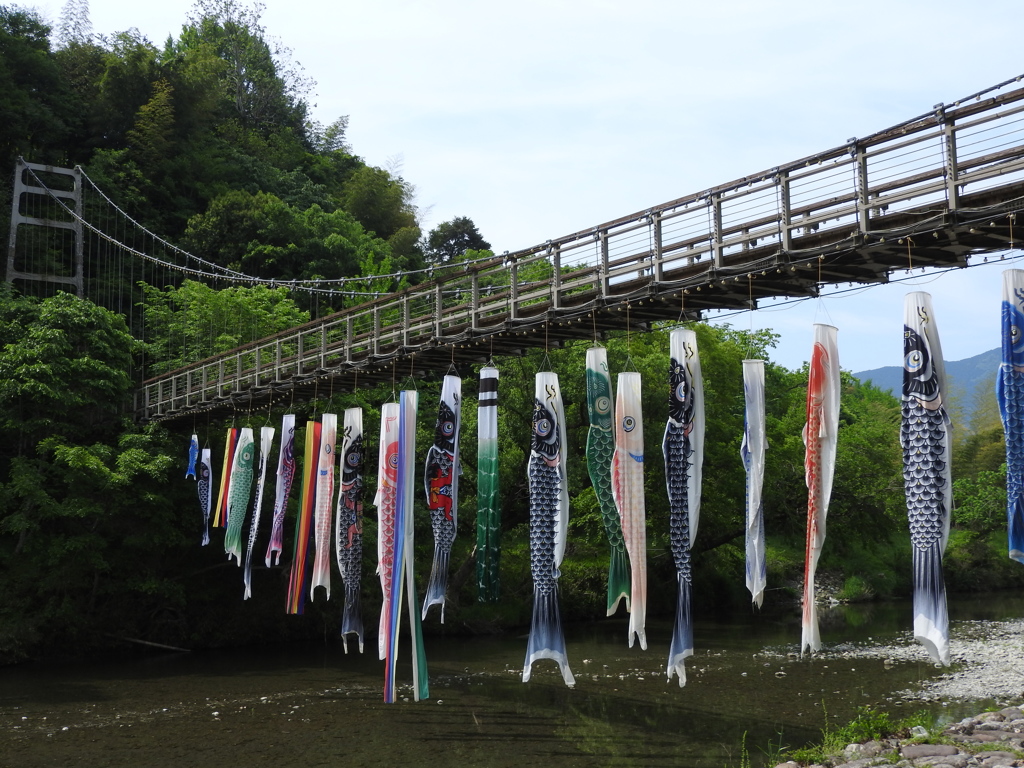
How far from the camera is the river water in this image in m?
13.3

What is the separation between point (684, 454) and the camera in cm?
1174

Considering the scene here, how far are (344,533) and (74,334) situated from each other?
9644 mm

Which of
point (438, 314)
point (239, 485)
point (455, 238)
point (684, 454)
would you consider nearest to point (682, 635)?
point (684, 454)

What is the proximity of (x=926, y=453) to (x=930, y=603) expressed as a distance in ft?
4.60

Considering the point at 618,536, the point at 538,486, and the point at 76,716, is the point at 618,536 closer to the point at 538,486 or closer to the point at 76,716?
the point at 538,486

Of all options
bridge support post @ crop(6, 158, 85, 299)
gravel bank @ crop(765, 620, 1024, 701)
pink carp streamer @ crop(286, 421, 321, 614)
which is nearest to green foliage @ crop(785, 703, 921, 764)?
gravel bank @ crop(765, 620, 1024, 701)

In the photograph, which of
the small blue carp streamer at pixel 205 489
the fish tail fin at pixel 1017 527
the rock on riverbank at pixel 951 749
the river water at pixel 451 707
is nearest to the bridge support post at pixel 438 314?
the river water at pixel 451 707

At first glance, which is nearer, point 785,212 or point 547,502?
point 785,212

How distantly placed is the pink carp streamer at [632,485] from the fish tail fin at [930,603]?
10.3 ft

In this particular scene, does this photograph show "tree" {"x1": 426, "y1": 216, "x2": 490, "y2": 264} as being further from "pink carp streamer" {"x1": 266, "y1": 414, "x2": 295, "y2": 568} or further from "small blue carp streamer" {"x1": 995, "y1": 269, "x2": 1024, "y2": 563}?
"small blue carp streamer" {"x1": 995, "y1": 269, "x2": 1024, "y2": 563}

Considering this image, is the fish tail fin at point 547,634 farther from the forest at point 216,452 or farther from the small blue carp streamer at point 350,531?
the forest at point 216,452

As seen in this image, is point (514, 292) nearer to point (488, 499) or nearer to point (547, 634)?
point (488, 499)

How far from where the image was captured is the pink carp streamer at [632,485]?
11.8m

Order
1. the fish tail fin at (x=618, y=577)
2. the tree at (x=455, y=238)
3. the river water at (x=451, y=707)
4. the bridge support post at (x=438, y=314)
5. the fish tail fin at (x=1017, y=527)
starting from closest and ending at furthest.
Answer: the fish tail fin at (x=1017, y=527) < the fish tail fin at (x=618, y=577) < the river water at (x=451, y=707) < the bridge support post at (x=438, y=314) < the tree at (x=455, y=238)
